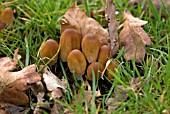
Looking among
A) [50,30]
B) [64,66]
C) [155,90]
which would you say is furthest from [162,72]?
[50,30]

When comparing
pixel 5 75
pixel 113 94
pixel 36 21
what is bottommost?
pixel 113 94

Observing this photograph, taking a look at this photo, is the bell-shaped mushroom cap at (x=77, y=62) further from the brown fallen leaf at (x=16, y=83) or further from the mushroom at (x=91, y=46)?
the brown fallen leaf at (x=16, y=83)

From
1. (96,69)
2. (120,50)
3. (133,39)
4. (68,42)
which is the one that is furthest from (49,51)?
(133,39)

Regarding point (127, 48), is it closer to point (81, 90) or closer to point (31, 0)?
point (81, 90)

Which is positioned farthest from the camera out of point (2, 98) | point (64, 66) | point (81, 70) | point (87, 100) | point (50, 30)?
point (50, 30)

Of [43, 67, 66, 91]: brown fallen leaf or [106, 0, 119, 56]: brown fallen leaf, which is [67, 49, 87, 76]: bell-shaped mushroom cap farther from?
[106, 0, 119, 56]: brown fallen leaf

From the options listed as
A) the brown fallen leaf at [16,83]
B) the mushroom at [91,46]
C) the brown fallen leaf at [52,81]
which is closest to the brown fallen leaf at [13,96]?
the brown fallen leaf at [16,83]

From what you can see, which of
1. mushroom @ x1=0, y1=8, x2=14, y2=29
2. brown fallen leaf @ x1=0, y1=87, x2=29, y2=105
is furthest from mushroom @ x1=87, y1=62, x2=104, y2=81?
mushroom @ x1=0, y1=8, x2=14, y2=29

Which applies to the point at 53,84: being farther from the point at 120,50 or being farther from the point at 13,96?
the point at 120,50
